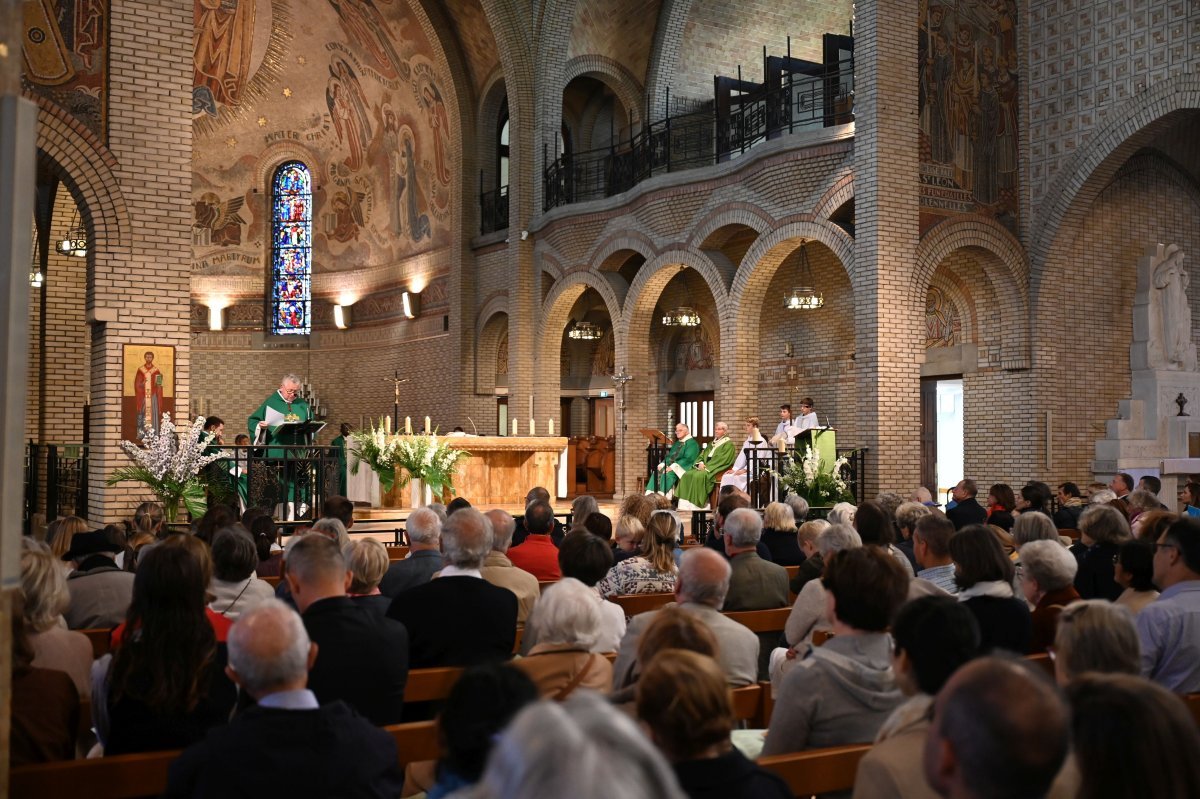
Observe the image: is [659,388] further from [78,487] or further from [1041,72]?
[78,487]

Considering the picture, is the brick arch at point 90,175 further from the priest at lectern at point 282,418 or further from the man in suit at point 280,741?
the man in suit at point 280,741

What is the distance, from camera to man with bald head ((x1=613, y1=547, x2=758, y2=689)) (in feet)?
13.8

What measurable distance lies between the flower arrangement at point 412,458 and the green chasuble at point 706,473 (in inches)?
174

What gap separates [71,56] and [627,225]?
35.1 ft

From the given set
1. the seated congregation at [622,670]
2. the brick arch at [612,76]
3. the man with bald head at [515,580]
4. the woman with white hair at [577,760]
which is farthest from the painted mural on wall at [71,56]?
the woman with white hair at [577,760]

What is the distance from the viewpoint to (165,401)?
1173cm

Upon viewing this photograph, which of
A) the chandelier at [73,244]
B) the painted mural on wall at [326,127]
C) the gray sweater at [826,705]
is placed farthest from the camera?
the painted mural on wall at [326,127]

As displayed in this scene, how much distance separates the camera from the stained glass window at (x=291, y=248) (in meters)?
27.8

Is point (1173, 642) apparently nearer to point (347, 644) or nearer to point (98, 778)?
point (347, 644)

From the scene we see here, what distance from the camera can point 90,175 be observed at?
37.7 ft

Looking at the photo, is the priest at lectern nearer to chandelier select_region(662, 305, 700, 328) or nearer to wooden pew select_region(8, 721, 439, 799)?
chandelier select_region(662, 305, 700, 328)

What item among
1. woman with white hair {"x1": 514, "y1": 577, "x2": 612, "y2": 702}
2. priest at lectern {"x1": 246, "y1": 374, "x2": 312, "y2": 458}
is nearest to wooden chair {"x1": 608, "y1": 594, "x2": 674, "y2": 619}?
woman with white hair {"x1": 514, "y1": 577, "x2": 612, "y2": 702}

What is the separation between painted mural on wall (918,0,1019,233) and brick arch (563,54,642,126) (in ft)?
24.9

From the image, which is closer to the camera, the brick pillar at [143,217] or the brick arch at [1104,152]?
the brick pillar at [143,217]
